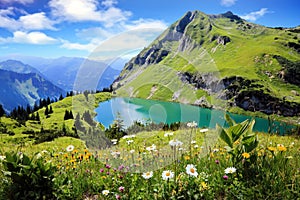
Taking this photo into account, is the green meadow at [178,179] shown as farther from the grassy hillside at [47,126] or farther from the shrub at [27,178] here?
the grassy hillside at [47,126]

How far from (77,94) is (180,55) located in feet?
10.5

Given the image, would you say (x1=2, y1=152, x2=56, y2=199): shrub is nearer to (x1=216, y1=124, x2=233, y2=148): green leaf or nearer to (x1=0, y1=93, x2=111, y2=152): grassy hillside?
(x1=0, y1=93, x2=111, y2=152): grassy hillside

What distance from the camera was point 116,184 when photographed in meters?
4.70

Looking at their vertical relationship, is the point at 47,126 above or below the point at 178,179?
below

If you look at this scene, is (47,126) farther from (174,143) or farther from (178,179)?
(178,179)

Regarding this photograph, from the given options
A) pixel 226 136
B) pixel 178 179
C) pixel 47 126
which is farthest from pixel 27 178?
pixel 47 126

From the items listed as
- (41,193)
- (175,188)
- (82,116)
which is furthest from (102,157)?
(175,188)

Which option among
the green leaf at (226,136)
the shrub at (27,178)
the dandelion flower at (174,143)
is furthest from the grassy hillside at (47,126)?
the green leaf at (226,136)

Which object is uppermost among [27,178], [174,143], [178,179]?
[174,143]

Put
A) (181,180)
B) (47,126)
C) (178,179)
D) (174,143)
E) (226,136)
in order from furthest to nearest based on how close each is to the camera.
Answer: (47,126)
(226,136)
(174,143)
(181,180)
(178,179)

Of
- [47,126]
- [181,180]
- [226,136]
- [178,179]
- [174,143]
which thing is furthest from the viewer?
[47,126]

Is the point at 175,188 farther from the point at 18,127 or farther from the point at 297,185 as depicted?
the point at 18,127

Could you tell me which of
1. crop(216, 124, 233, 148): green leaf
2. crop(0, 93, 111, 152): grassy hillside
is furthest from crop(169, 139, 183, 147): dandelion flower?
crop(0, 93, 111, 152): grassy hillside

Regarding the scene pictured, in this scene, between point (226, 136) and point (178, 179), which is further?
point (226, 136)
